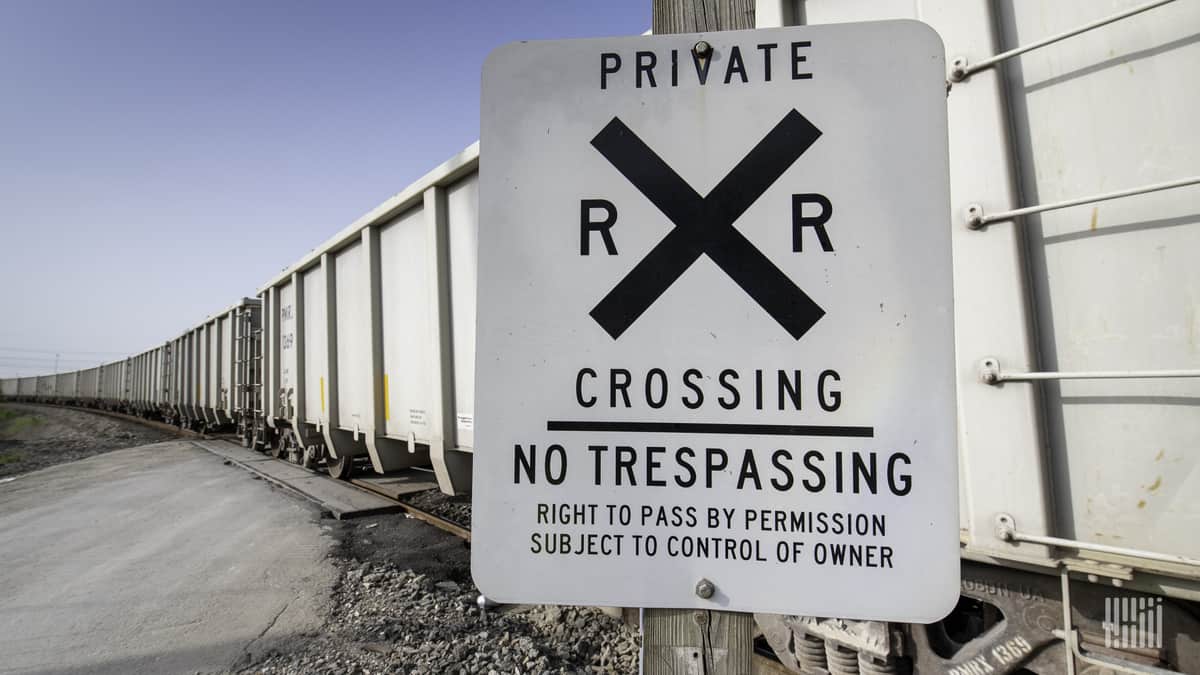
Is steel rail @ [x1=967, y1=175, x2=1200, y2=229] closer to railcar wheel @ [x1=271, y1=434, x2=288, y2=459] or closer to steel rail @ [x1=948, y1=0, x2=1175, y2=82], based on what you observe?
steel rail @ [x1=948, y1=0, x2=1175, y2=82]

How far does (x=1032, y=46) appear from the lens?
1.83m

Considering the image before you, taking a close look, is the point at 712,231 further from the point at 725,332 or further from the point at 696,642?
the point at 696,642

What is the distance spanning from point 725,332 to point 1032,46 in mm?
1534

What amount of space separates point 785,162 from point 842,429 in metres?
0.49

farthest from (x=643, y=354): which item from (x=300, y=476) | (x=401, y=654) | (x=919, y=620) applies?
(x=300, y=476)

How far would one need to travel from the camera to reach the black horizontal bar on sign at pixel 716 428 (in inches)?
42.3

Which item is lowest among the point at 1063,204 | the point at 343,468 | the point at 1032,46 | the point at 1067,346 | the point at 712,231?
the point at 343,468

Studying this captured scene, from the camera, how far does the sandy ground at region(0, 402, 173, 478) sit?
14125 millimetres

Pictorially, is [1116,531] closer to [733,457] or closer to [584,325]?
[733,457]

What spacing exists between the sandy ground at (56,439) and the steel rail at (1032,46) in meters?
16.0

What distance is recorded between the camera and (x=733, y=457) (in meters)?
1.10

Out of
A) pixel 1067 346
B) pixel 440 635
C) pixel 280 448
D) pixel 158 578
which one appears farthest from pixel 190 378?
pixel 1067 346

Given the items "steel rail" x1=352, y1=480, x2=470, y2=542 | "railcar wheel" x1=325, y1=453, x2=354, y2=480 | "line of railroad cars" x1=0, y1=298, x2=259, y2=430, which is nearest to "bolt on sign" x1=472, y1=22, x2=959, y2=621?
"steel rail" x1=352, y1=480, x2=470, y2=542

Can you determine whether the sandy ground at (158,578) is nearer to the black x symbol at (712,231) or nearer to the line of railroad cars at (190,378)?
the black x symbol at (712,231)
